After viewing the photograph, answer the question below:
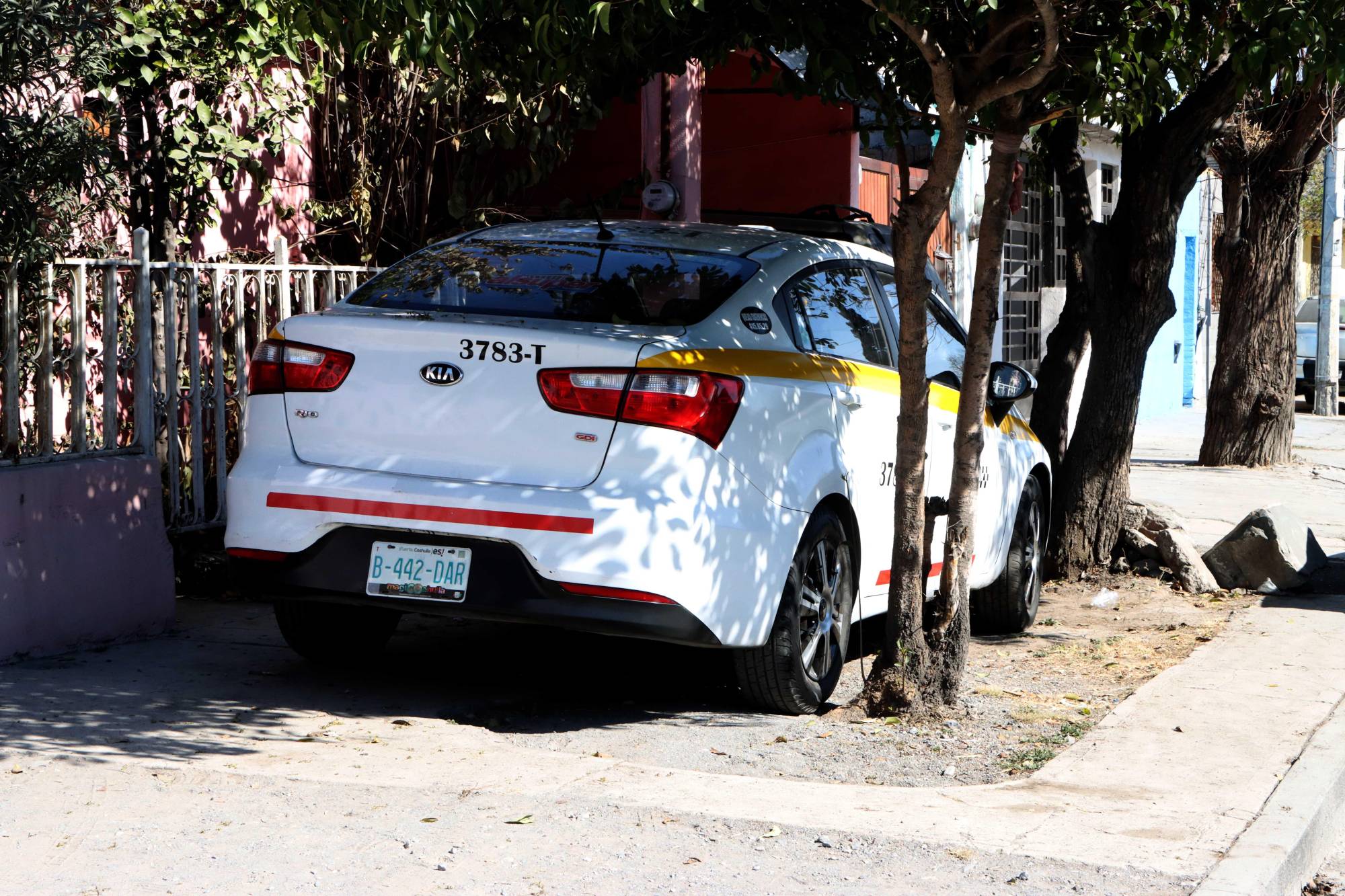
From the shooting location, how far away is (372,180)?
403 inches

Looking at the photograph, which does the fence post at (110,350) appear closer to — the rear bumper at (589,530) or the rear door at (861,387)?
the rear bumper at (589,530)

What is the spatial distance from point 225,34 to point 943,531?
13.4ft

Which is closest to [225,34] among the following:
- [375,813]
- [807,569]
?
[807,569]

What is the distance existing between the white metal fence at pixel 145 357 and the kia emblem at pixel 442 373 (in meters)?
1.96

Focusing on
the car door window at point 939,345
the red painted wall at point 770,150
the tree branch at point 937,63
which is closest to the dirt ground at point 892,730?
the car door window at point 939,345

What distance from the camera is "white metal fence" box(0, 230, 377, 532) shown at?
6324 mm

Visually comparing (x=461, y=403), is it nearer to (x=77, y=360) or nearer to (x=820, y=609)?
(x=820, y=609)

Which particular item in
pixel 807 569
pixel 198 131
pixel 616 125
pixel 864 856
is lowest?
pixel 864 856

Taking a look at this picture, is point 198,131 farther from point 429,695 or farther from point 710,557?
point 710,557

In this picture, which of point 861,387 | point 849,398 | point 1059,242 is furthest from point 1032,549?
point 1059,242

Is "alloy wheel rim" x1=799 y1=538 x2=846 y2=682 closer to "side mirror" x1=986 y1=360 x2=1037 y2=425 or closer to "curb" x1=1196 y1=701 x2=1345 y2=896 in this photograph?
"side mirror" x1=986 y1=360 x2=1037 y2=425

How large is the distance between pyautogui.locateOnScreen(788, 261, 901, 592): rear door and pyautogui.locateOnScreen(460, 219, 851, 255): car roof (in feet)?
0.75

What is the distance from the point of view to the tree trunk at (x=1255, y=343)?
14.8m

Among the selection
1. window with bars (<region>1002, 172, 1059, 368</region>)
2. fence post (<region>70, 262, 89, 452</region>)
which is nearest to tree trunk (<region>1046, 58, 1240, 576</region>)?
fence post (<region>70, 262, 89, 452</region>)
